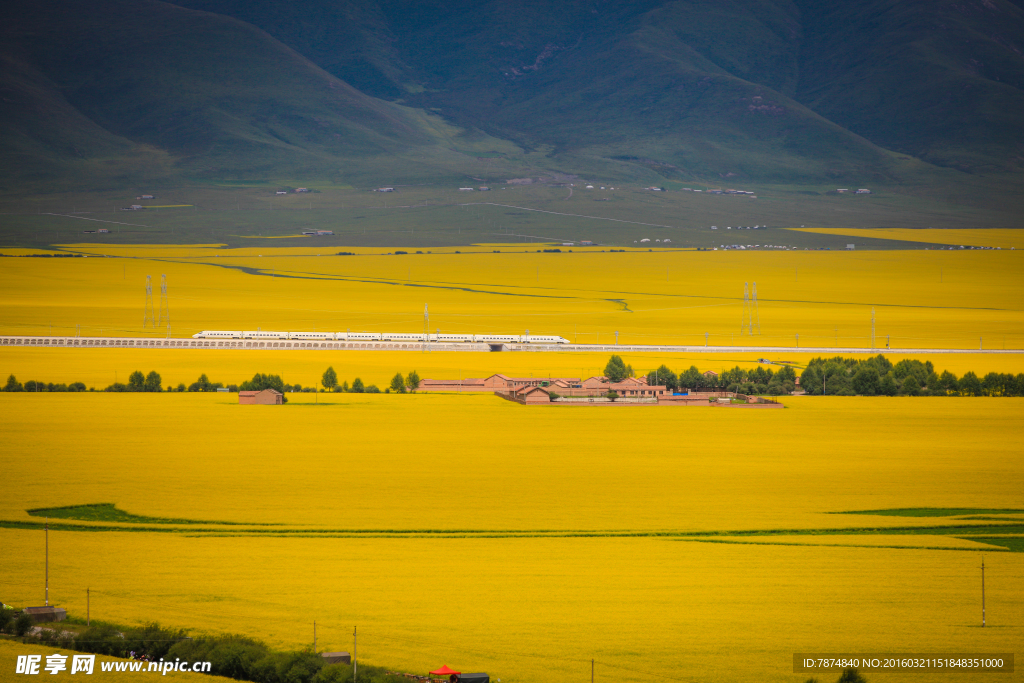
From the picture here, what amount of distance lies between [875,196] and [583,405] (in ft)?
453

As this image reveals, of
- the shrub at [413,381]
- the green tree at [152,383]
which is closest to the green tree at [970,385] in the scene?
the shrub at [413,381]

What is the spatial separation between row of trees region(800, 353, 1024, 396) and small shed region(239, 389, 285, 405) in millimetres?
17168

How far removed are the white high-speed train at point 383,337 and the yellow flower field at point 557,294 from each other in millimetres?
2815

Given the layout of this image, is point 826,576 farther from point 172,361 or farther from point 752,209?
point 752,209

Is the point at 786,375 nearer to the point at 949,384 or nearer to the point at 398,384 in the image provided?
the point at 949,384

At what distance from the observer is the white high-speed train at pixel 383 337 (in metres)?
52.6

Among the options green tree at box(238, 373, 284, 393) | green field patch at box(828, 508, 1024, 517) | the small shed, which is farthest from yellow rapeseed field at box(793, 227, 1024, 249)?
green field patch at box(828, 508, 1024, 517)

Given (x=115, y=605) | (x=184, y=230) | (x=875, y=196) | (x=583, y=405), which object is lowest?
(x=115, y=605)

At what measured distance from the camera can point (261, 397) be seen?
115 feet

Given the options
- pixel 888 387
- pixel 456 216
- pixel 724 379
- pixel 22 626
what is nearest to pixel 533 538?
pixel 22 626

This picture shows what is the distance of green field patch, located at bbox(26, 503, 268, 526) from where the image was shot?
1975 centimetres

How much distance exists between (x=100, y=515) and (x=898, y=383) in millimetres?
27855

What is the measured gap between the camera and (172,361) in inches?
1790

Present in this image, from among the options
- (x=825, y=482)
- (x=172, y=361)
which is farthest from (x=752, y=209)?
(x=825, y=482)
